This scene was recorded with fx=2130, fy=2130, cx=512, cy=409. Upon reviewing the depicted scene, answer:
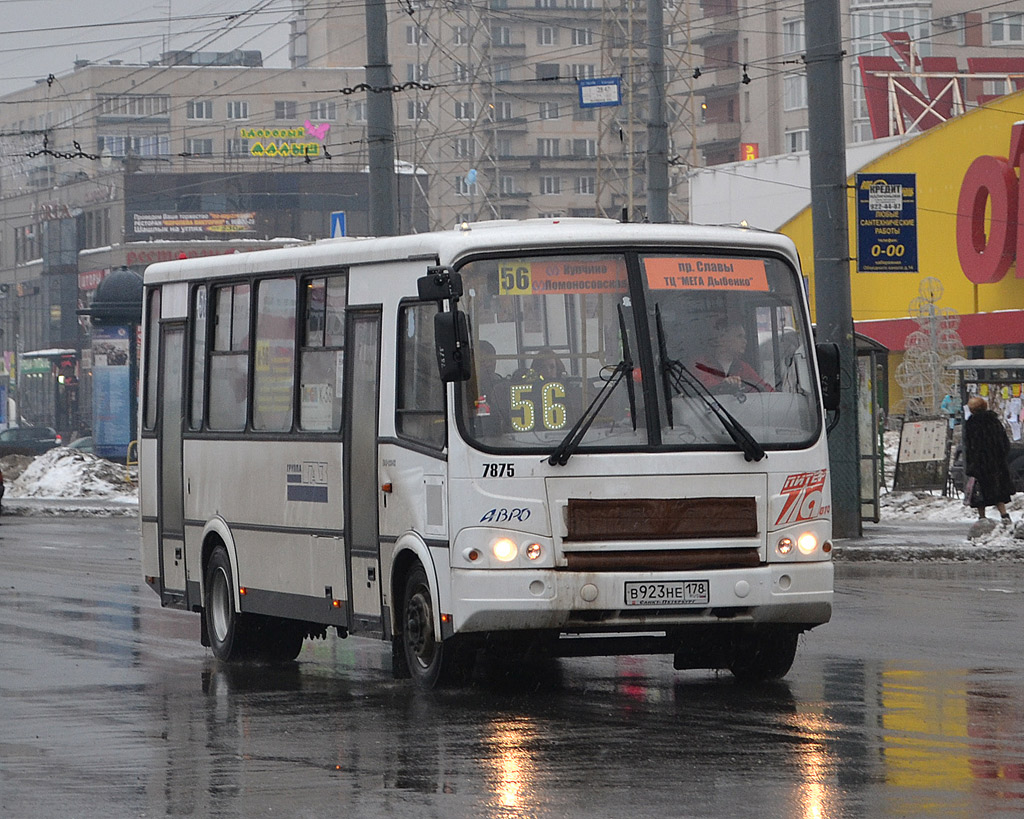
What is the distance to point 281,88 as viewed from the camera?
141375mm

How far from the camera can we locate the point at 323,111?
143 meters

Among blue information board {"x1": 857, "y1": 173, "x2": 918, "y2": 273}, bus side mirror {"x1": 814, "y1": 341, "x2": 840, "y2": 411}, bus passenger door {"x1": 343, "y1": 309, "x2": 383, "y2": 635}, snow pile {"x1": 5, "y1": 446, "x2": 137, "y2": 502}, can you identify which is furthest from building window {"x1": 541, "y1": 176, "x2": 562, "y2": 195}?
bus side mirror {"x1": 814, "y1": 341, "x2": 840, "y2": 411}

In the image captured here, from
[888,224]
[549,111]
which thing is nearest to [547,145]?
[549,111]

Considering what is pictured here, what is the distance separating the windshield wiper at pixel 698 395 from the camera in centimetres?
1094

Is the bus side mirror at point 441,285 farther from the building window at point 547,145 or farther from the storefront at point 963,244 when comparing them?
the building window at point 547,145

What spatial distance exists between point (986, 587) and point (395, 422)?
9000 mm

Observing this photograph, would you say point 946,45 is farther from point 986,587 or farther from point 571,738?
point 571,738

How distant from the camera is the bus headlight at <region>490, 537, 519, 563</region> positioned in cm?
1073

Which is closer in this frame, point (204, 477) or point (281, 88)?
point (204, 477)

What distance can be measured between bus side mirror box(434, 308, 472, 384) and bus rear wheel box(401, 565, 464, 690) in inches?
46.1

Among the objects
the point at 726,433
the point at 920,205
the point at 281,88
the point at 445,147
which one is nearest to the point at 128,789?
the point at 726,433

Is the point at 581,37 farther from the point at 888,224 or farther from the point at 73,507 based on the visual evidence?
the point at 888,224

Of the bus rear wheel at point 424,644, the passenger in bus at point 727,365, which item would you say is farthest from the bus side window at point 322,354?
the passenger in bus at point 727,365

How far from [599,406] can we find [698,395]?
1.79ft
